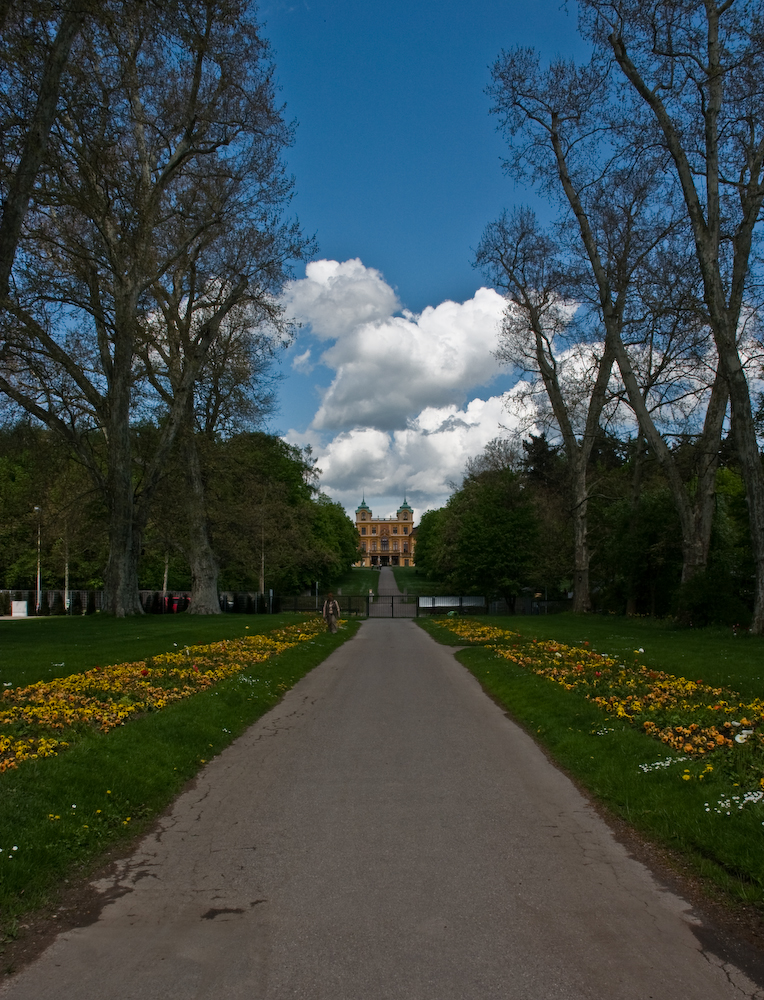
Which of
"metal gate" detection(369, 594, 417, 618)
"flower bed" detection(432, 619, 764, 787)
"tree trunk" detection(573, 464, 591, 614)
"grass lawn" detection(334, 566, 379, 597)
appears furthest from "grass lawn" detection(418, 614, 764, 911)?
"grass lawn" detection(334, 566, 379, 597)

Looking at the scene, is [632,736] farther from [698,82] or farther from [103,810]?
[698,82]

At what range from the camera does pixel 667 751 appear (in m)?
7.45

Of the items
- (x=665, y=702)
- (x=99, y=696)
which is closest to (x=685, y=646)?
(x=665, y=702)

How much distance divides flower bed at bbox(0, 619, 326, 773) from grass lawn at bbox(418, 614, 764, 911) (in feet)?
16.2

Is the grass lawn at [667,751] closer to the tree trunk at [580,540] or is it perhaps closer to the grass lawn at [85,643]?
the grass lawn at [85,643]

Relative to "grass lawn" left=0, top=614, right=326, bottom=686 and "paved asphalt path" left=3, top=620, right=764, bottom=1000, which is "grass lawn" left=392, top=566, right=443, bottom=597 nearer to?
"grass lawn" left=0, top=614, right=326, bottom=686

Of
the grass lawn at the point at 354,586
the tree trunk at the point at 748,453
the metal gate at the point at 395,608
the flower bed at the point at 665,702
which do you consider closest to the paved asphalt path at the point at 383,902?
the flower bed at the point at 665,702

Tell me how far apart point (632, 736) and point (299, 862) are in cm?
442

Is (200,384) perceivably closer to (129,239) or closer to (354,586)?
(129,239)

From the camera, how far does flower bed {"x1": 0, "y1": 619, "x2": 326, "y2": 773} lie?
750 cm

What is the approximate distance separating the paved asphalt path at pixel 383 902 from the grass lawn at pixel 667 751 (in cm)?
38

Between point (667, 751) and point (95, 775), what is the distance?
5329 millimetres

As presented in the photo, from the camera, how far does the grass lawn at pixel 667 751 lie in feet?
17.0

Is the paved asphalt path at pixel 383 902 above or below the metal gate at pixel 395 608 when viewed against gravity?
above
